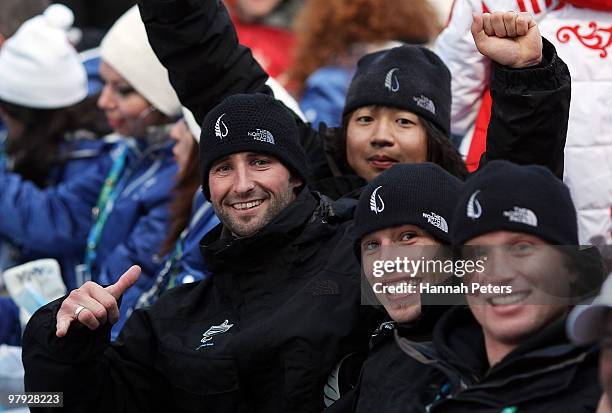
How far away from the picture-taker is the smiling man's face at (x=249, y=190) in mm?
3867

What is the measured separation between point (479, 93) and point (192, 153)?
122 centimetres

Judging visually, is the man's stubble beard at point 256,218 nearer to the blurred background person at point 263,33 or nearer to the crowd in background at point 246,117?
the crowd in background at point 246,117

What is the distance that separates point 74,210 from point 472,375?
139 inches

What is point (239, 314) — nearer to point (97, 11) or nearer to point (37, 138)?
point (37, 138)

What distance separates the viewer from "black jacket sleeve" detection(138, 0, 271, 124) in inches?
171

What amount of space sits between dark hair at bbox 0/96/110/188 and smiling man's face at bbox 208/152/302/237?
2573mm

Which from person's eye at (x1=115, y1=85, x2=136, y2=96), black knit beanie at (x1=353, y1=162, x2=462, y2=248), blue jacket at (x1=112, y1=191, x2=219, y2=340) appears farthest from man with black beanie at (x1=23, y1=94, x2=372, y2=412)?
person's eye at (x1=115, y1=85, x2=136, y2=96)

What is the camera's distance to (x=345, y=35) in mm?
6465

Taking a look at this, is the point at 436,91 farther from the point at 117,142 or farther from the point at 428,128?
the point at 117,142

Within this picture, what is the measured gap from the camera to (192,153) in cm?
505

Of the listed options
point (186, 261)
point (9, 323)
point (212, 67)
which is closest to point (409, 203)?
point (212, 67)

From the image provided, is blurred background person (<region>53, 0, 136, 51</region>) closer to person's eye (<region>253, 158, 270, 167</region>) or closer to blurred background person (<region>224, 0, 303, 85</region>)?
blurred background person (<region>224, 0, 303, 85</region>)

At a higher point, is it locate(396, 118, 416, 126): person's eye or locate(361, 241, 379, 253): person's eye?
locate(396, 118, 416, 126): person's eye

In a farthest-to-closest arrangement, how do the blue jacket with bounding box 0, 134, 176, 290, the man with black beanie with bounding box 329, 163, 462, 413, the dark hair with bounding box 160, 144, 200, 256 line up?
the blue jacket with bounding box 0, 134, 176, 290 < the dark hair with bounding box 160, 144, 200, 256 < the man with black beanie with bounding box 329, 163, 462, 413
